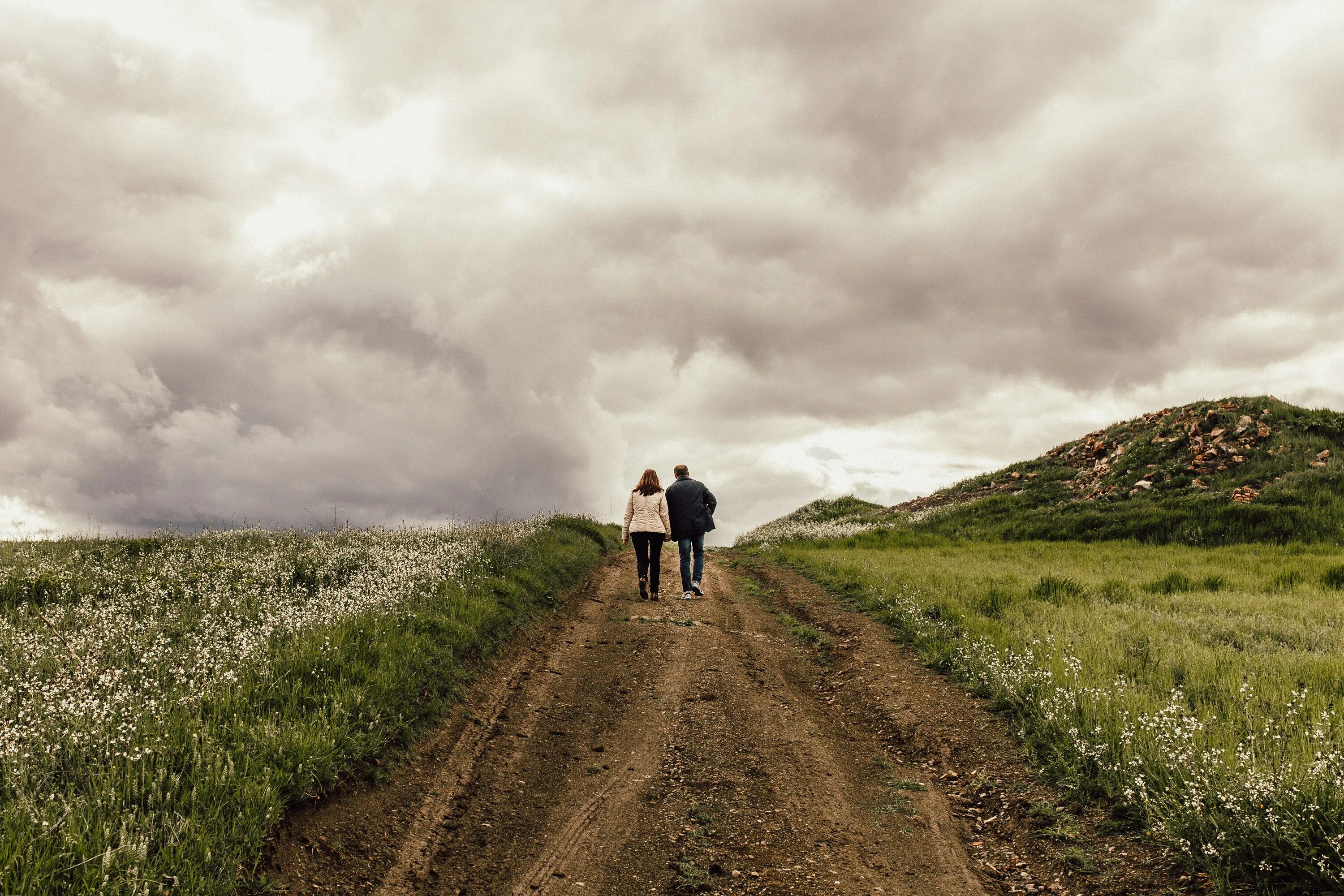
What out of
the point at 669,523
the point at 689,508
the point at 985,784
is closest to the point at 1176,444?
the point at 689,508

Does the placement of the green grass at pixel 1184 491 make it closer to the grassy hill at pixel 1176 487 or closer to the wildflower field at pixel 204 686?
the grassy hill at pixel 1176 487

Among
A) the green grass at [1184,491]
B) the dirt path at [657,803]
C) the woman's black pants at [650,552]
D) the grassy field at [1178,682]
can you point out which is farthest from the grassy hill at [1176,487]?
the dirt path at [657,803]

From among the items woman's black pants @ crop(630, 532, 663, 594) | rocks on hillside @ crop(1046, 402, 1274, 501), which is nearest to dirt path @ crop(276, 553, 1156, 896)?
woman's black pants @ crop(630, 532, 663, 594)

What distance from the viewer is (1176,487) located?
24406 millimetres

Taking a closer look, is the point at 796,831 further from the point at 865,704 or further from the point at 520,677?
the point at 520,677

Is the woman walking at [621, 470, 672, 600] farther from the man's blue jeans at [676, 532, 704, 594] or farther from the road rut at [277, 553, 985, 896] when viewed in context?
the road rut at [277, 553, 985, 896]

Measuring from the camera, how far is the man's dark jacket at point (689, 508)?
16.5 m

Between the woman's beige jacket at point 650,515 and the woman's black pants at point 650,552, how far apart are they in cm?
11

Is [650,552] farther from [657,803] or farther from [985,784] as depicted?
[985,784]

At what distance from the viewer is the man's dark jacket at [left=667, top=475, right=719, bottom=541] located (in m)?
16.5

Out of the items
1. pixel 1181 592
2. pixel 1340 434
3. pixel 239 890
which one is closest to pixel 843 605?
pixel 1181 592

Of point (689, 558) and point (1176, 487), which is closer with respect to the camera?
point (689, 558)

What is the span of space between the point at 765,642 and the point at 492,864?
7296 millimetres

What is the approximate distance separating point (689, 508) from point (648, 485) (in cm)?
122
